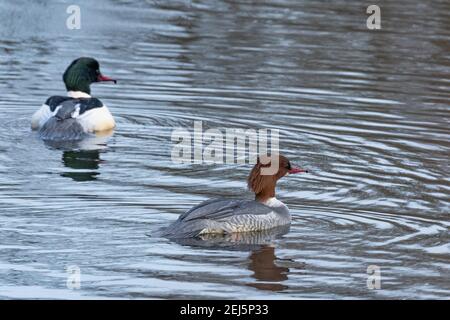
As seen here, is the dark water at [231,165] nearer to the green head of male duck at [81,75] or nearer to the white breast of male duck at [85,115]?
the white breast of male duck at [85,115]

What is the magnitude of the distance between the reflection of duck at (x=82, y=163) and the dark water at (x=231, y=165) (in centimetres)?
5

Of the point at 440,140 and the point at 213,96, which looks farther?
the point at 213,96

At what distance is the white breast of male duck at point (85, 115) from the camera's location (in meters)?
16.6

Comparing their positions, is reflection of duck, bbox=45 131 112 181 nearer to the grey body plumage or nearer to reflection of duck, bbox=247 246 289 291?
the grey body plumage

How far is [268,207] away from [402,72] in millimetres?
8373

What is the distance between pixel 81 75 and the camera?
1786cm

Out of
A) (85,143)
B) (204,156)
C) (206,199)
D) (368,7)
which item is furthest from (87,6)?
(206,199)

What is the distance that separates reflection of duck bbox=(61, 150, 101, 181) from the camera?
14055 mm

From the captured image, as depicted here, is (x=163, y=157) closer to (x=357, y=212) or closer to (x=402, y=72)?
(x=357, y=212)

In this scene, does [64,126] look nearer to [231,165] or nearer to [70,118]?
[70,118]

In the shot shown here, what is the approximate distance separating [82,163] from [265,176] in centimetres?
301

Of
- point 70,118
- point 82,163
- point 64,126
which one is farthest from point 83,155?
point 70,118

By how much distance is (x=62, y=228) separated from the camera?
38.3 ft

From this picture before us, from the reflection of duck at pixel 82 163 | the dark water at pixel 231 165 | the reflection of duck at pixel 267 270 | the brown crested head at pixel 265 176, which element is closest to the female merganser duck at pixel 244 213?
the brown crested head at pixel 265 176
